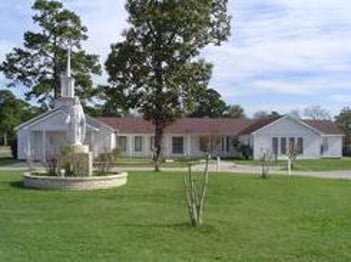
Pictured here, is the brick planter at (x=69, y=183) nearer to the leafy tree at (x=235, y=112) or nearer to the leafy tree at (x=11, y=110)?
the leafy tree at (x=11, y=110)

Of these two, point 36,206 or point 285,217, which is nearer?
point 285,217

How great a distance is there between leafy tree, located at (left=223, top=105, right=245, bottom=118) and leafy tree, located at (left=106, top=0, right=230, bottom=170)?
48.9 metres

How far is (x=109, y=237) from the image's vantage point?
14422mm

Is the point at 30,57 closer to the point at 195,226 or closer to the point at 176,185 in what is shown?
the point at 176,185

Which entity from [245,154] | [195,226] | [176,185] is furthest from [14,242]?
[245,154]

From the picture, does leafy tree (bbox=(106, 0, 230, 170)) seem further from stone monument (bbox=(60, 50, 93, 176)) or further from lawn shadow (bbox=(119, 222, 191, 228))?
lawn shadow (bbox=(119, 222, 191, 228))

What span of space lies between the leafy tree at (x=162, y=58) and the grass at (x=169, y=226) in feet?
85.1

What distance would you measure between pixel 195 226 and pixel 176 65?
120ft

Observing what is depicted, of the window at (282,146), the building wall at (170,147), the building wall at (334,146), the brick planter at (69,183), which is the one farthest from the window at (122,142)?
the brick planter at (69,183)

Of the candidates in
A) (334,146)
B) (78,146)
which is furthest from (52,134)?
(78,146)

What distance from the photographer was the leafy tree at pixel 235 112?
337 ft

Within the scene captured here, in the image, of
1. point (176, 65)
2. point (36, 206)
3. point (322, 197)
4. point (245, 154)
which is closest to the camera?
point (36, 206)

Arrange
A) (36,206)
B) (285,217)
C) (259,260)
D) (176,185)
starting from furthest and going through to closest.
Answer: (176,185) < (36,206) < (285,217) < (259,260)

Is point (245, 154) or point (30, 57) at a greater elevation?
point (30, 57)
